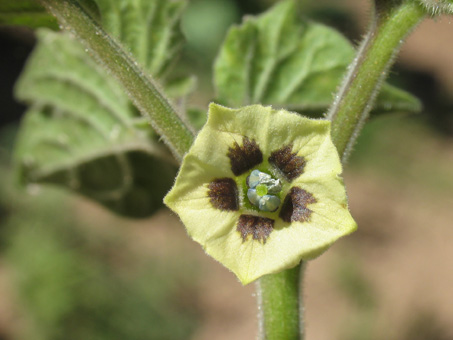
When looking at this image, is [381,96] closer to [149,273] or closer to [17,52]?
[149,273]

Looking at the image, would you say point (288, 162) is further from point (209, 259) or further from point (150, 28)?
point (209, 259)

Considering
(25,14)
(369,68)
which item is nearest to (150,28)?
(25,14)

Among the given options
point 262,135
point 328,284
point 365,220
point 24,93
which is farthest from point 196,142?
point 365,220

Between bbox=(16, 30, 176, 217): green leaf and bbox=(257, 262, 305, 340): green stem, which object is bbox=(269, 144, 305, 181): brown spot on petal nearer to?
bbox=(257, 262, 305, 340): green stem

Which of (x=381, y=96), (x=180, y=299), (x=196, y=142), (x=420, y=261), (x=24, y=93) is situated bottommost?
(x=180, y=299)

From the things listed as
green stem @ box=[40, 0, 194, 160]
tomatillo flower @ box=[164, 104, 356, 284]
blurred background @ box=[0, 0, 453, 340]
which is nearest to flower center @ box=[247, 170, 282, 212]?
tomatillo flower @ box=[164, 104, 356, 284]
